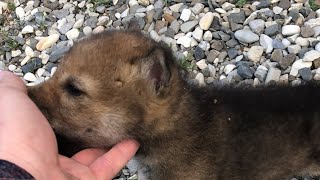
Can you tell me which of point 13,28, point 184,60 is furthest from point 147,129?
point 13,28

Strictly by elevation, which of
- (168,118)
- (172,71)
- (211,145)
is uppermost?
(172,71)

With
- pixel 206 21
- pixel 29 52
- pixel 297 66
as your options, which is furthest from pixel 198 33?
pixel 29 52

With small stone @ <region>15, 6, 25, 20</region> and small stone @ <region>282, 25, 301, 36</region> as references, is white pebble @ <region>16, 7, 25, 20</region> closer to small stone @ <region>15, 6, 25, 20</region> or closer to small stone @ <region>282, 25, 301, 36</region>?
small stone @ <region>15, 6, 25, 20</region>

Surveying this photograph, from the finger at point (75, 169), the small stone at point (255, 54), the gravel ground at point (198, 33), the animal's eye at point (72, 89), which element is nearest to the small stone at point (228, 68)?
the gravel ground at point (198, 33)

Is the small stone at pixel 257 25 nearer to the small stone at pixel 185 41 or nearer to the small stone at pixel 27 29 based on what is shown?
the small stone at pixel 185 41

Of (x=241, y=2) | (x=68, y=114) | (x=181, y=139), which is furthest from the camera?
(x=241, y=2)

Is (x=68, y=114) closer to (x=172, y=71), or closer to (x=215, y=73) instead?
(x=172, y=71)
